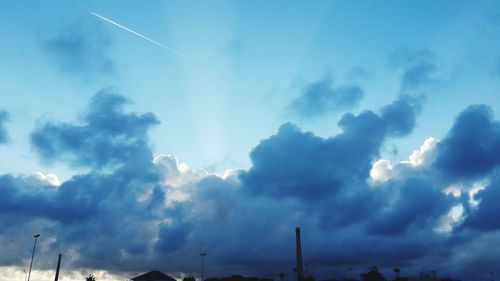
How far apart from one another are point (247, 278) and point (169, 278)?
54908mm

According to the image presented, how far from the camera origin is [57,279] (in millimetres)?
121375

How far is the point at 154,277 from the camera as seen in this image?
491ft

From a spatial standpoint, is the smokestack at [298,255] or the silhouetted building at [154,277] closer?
the smokestack at [298,255]

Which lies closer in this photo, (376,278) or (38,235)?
(38,235)

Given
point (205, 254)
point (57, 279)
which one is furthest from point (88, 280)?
point (205, 254)

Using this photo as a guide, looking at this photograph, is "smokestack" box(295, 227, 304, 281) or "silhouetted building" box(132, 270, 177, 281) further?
"silhouetted building" box(132, 270, 177, 281)

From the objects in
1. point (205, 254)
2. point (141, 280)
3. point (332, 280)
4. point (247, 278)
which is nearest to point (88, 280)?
point (141, 280)

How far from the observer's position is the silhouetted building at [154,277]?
148163 mm

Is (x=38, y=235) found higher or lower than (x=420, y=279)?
higher

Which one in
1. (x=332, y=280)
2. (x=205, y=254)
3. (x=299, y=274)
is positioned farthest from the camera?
(x=332, y=280)

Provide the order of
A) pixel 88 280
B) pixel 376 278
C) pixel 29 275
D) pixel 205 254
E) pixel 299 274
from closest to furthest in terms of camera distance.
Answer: pixel 29 275 → pixel 299 274 → pixel 205 254 → pixel 88 280 → pixel 376 278

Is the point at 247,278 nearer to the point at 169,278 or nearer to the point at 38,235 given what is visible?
the point at 169,278

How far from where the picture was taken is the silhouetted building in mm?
148163

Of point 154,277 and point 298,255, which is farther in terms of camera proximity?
point 154,277
